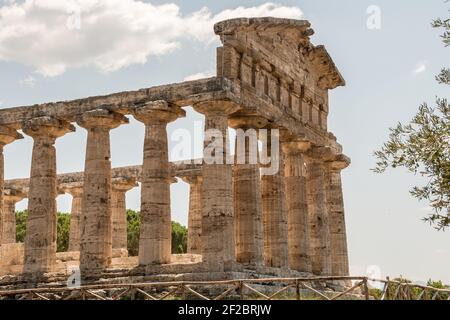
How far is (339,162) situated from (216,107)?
505 inches

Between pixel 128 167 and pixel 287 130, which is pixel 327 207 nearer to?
pixel 287 130

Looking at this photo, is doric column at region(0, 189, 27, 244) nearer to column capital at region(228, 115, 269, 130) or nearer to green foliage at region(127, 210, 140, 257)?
green foliage at region(127, 210, 140, 257)

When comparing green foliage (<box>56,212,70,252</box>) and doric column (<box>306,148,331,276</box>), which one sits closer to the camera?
→ doric column (<box>306,148,331,276</box>)

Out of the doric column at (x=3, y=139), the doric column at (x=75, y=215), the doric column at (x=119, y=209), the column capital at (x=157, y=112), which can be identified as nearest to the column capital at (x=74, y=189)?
the doric column at (x=75, y=215)

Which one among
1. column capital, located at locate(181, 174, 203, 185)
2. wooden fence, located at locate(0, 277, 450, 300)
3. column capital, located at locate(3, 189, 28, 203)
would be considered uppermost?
column capital, located at locate(181, 174, 203, 185)

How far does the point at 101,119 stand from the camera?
32969 mm

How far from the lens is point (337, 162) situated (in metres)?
41.0

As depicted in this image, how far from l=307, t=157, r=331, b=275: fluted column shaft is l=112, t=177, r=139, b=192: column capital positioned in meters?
11.6

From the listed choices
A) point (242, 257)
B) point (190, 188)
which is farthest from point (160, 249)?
point (190, 188)

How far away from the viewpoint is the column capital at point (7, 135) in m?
35.5

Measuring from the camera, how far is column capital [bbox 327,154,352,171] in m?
40.9

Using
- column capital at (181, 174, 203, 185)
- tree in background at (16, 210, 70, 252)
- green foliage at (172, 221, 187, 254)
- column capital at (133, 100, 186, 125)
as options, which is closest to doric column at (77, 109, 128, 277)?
column capital at (133, 100, 186, 125)

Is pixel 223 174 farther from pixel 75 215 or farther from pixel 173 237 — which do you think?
pixel 173 237
